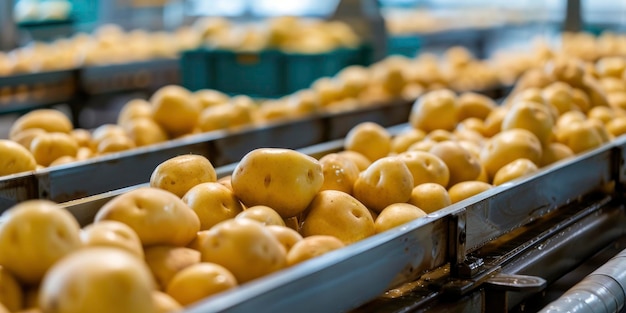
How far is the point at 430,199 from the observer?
179 cm

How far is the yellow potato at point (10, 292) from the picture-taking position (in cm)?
112

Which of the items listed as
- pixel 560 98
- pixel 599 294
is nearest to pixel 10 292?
pixel 599 294

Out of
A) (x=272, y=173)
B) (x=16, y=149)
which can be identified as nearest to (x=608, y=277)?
(x=272, y=173)

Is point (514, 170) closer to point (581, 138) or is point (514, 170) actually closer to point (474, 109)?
point (581, 138)

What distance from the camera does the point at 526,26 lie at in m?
10.1

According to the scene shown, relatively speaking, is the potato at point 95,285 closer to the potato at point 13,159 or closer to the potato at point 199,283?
the potato at point 199,283

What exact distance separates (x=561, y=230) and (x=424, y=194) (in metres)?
0.54

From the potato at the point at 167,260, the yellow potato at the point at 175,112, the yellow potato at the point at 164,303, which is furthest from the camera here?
the yellow potato at the point at 175,112

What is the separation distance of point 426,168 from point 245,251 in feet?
2.67

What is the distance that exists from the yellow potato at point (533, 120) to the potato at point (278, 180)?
1.04 m

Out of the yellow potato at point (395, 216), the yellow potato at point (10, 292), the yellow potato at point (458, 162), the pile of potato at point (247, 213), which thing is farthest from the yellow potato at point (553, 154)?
the yellow potato at point (10, 292)

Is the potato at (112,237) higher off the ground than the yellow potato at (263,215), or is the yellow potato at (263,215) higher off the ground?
the potato at (112,237)

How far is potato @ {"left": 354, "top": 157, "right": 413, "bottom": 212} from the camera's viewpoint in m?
1.72

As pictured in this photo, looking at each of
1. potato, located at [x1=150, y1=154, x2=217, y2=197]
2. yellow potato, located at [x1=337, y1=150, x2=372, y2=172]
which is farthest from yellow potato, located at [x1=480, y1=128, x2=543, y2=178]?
potato, located at [x1=150, y1=154, x2=217, y2=197]
